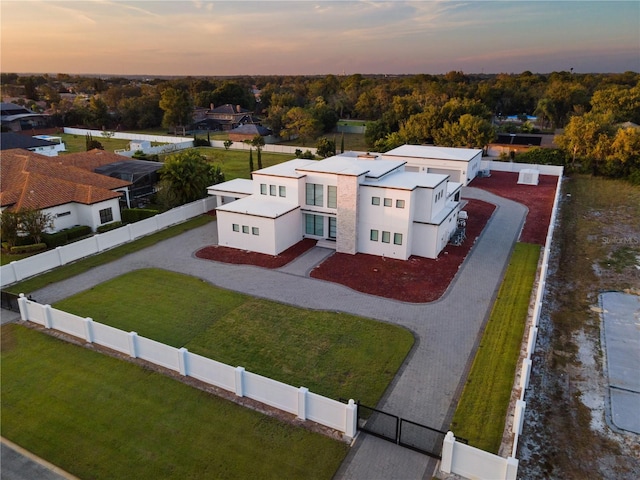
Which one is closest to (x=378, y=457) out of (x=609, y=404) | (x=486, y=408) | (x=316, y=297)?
(x=486, y=408)

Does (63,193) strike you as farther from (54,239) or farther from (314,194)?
(314,194)

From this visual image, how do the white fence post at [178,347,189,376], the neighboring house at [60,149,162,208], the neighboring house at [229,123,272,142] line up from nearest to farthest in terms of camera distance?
1. the white fence post at [178,347,189,376]
2. the neighboring house at [60,149,162,208]
3. the neighboring house at [229,123,272,142]

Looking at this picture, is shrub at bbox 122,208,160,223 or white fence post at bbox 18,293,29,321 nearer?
white fence post at bbox 18,293,29,321

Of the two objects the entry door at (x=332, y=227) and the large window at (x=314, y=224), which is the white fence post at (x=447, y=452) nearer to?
the entry door at (x=332, y=227)

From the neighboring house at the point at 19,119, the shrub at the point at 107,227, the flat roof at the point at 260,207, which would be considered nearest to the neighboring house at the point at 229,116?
the neighboring house at the point at 19,119

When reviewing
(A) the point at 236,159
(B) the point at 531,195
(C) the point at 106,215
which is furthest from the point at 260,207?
(A) the point at 236,159

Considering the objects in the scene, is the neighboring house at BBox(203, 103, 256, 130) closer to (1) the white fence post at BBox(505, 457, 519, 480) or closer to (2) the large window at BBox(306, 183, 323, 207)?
(2) the large window at BBox(306, 183, 323, 207)

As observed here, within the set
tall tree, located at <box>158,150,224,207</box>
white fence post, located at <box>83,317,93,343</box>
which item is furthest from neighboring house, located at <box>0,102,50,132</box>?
white fence post, located at <box>83,317,93,343</box>
